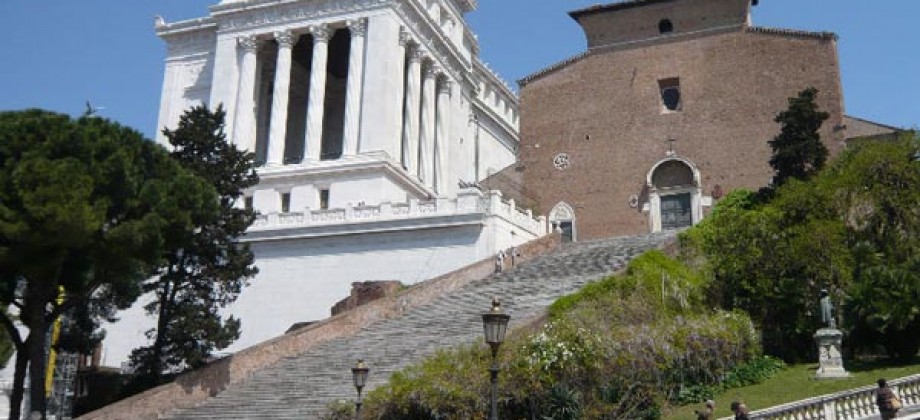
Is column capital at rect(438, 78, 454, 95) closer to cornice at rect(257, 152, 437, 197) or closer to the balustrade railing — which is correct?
cornice at rect(257, 152, 437, 197)

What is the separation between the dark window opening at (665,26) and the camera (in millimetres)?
41188

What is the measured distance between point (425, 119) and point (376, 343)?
26669 mm

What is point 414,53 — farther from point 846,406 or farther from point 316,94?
point 846,406

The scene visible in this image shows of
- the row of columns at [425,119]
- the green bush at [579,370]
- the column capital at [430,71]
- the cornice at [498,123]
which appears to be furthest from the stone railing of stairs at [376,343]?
the cornice at [498,123]

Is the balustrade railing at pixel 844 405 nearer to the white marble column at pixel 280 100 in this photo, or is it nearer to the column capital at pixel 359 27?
the white marble column at pixel 280 100

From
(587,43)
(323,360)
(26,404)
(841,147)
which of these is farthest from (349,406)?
(587,43)

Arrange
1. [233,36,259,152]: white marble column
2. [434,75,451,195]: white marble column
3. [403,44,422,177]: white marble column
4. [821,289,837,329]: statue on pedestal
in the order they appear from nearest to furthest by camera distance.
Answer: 1. [821,289,837,329]: statue on pedestal
2. [233,36,259,152]: white marble column
3. [403,44,422,177]: white marble column
4. [434,75,451,195]: white marble column

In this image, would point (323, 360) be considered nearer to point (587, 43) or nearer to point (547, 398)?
point (547, 398)

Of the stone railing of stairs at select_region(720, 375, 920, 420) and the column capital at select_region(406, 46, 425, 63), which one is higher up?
the column capital at select_region(406, 46, 425, 63)

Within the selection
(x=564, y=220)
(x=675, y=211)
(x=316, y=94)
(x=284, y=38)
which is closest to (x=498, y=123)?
(x=284, y=38)

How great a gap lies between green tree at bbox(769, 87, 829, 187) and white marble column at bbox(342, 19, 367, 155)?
60.4 feet

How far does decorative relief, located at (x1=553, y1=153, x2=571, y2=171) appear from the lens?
40.8 meters

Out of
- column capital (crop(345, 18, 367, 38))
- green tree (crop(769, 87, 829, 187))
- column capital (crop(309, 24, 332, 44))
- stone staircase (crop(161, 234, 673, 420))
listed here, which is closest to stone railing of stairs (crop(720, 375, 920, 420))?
stone staircase (crop(161, 234, 673, 420))

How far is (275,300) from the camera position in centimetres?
3231
